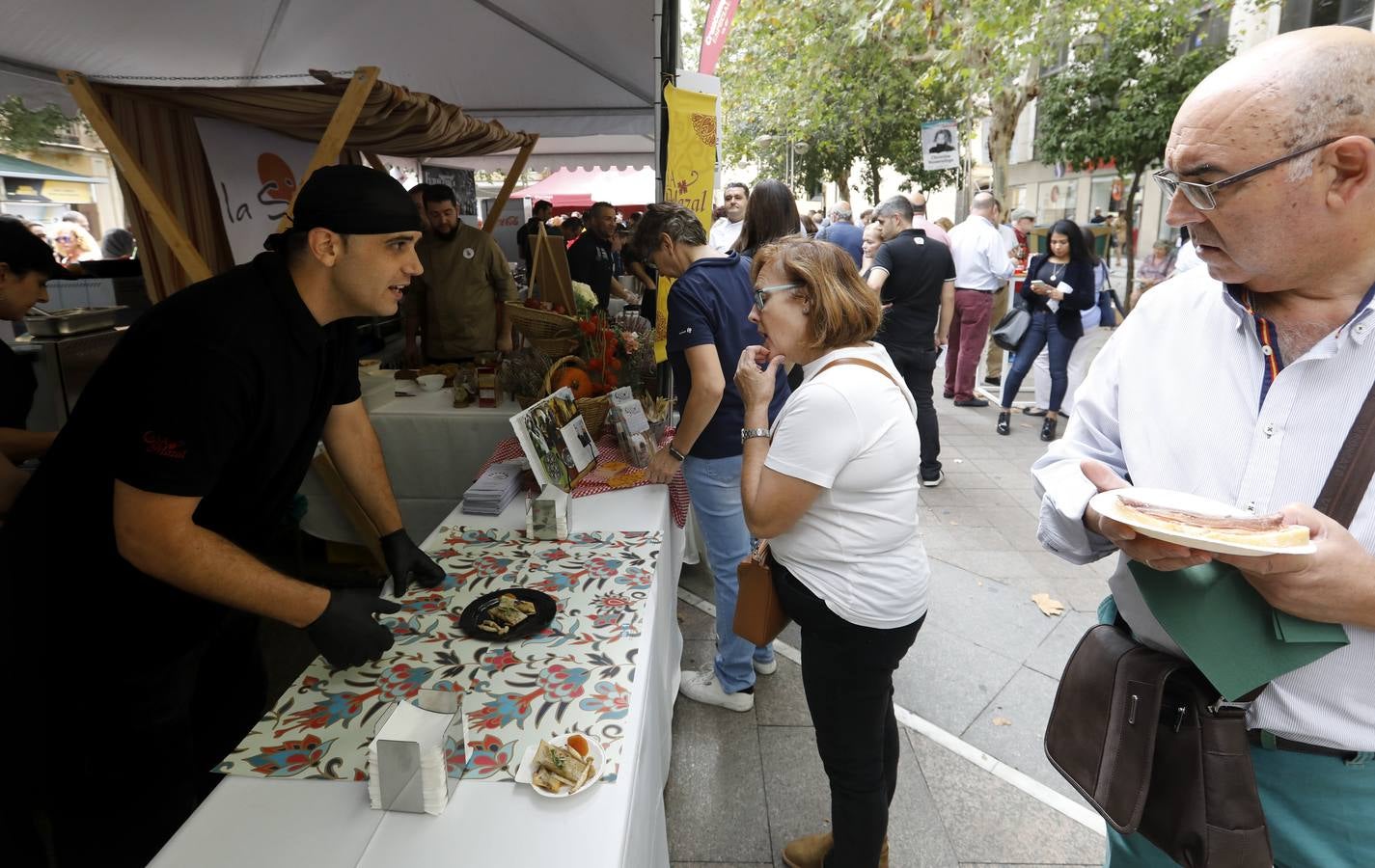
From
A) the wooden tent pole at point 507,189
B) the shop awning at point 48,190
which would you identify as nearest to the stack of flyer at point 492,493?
the wooden tent pole at point 507,189

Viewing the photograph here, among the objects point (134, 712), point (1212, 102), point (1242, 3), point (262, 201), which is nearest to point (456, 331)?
point (262, 201)

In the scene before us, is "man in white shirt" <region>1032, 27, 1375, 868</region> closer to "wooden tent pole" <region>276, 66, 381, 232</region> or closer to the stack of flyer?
the stack of flyer

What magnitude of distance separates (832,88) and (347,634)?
51.9 ft

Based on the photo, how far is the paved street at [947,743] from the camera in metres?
2.41

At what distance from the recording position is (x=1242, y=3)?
14.7 m

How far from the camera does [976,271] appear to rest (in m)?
7.39

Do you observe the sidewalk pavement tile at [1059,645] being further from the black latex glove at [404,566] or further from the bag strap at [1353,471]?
the black latex glove at [404,566]

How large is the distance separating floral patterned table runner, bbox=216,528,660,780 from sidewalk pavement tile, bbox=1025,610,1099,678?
219cm

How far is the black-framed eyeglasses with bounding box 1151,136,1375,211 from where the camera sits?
1.05 m

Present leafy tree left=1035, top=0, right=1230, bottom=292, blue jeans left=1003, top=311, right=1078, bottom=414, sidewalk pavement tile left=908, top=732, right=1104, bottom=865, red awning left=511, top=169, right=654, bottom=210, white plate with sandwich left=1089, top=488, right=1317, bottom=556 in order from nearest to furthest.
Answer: white plate with sandwich left=1089, top=488, right=1317, bottom=556 < sidewalk pavement tile left=908, top=732, right=1104, bottom=865 < blue jeans left=1003, top=311, right=1078, bottom=414 < leafy tree left=1035, top=0, right=1230, bottom=292 < red awning left=511, top=169, right=654, bottom=210

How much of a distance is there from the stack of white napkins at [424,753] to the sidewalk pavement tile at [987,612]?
9.66 feet

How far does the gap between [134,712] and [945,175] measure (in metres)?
23.5

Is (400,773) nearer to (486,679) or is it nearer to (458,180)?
(486,679)

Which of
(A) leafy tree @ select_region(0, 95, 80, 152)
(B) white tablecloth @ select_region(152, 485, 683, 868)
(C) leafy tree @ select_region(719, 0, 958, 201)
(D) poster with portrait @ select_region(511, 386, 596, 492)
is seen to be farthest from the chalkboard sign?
(B) white tablecloth @ select_region(152, 485, 683, 868)
